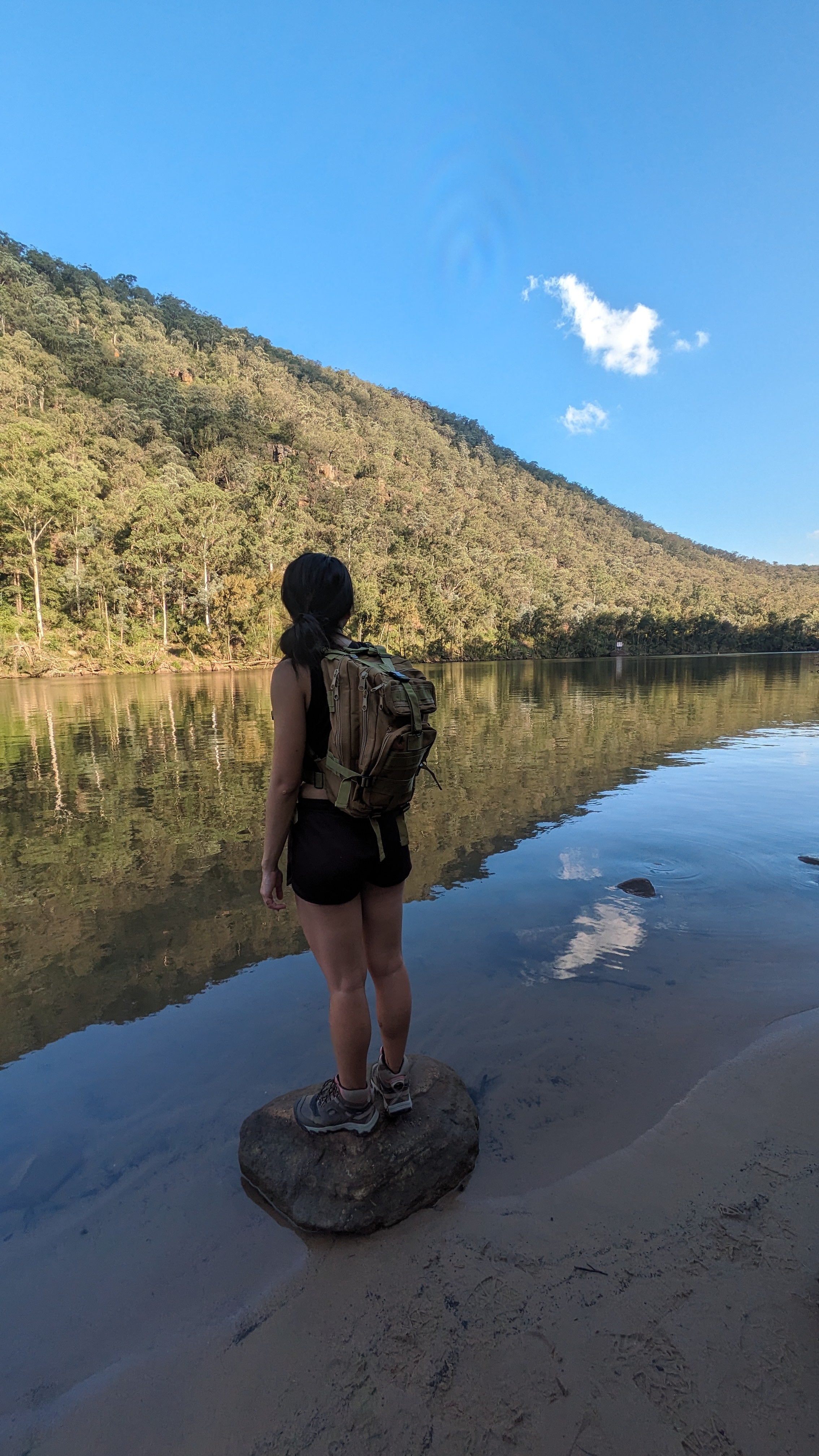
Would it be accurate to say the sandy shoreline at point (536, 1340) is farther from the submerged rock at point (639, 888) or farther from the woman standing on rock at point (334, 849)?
the submerged rock at point (639, 888)

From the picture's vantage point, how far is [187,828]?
8125mm

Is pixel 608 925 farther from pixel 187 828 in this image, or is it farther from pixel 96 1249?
→ pixel 187 828

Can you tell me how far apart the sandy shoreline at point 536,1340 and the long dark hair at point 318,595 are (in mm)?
2138

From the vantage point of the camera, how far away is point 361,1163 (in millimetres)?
2520

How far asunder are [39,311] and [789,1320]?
12045 centimetres

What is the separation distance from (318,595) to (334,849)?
984 millimetres

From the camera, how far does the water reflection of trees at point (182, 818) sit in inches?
185

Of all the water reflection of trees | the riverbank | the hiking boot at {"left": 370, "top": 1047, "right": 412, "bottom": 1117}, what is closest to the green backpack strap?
the hiking boot at {"left": 370, "top": 1047, "right": 412, "bottom": 1117}

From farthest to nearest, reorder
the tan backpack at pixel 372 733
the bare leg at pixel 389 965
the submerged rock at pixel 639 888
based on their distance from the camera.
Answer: the submerged rock at pixel 639 888, the bare leg at pixel 389 965, the tan backpack at pixel 372 733

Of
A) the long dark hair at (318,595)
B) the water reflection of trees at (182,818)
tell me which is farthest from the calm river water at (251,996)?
the long dark hair at (318,595)

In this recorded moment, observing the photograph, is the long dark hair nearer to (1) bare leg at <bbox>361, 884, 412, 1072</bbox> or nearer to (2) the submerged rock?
(1) bare leg at <bbox>361, 884, 412, 1072</bbox>

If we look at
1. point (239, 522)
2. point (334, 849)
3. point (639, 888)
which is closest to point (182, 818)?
point (639, 888)

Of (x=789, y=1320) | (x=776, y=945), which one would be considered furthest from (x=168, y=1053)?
(x=776, y=945)

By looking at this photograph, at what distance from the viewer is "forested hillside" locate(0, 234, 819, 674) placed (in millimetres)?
45469
